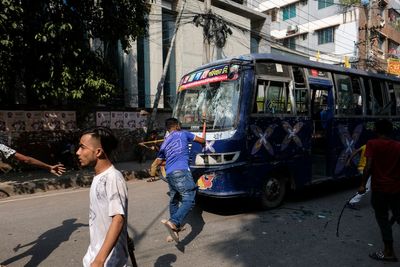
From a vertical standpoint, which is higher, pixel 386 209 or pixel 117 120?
pixel 117 120

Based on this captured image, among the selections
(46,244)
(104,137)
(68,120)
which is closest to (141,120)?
(68,120)

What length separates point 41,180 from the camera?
9914mm

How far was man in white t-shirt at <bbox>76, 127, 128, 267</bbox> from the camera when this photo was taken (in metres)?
2.37

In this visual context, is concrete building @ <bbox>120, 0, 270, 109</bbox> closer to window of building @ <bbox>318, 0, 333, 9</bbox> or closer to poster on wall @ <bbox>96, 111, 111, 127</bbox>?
poster on wall @ <bbox>96, 111, 111, 127</bbox>

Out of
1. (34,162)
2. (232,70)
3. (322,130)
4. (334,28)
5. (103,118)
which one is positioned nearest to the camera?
(34,162)

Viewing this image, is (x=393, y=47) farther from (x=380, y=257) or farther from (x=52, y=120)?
(x=380, y=257)

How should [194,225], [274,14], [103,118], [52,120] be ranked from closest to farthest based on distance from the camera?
[194,225], [52,120], [103,118], [274,14]

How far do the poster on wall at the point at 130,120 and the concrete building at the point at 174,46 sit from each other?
1389 millimetres

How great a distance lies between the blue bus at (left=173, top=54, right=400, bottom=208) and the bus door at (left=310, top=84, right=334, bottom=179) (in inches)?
0.8

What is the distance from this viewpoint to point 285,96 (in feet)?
22.8

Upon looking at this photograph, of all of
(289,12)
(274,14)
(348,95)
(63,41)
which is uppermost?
(274,14)

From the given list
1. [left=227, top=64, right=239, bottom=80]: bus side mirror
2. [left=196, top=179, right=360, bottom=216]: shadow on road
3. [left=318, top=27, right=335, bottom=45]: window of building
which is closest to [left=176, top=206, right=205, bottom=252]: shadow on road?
[left=196, top=179, right=360, bottom=216]: shadow on road

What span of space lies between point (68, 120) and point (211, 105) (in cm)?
739

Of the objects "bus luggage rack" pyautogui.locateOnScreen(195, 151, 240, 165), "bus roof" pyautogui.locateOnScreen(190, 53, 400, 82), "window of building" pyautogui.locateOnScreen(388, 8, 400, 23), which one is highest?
"window of building" pyautogui.locateOnScreen(388, 8, 400, 23)
